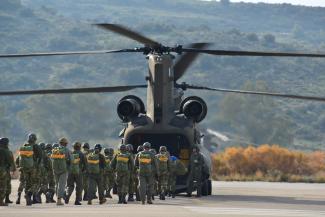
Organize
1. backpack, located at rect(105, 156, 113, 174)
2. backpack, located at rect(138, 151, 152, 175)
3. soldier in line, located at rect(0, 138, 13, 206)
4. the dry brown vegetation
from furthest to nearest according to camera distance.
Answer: the dry brown vegetation < backpack, located at rect(105, 156, 113, 174) < backpack, located at rect(138, 151, 152, 175) < soldier in line, located at rect(0, 138, 13, 206)

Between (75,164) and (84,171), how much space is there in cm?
116

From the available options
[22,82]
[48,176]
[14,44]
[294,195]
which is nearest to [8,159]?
[48,176]

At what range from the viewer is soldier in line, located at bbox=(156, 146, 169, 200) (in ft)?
108

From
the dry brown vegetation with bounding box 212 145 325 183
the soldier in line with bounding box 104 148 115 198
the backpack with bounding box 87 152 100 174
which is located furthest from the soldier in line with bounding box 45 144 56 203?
the dry brown vegetation with bounding box 212 145 325 183

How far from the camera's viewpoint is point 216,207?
2834cm

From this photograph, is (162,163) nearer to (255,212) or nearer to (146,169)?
(146,169)

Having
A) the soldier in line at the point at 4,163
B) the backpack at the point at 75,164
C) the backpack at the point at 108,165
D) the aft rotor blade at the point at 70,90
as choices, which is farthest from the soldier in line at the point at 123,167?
the soldier in line at the point at 4,163

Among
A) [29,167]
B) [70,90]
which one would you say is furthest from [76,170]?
[70,90]

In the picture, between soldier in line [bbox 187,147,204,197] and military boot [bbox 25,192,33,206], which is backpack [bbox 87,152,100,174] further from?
soldier in line [bbox 187,147,204,197]

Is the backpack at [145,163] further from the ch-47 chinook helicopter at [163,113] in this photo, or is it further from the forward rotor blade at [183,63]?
the forward rotor blade at [183,63]

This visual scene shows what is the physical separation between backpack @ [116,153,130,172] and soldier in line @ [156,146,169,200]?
1813 mm

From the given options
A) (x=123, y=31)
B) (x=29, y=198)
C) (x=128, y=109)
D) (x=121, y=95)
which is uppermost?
(x=121, y=95)

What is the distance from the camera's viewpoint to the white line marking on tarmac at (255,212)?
2517 centimetres

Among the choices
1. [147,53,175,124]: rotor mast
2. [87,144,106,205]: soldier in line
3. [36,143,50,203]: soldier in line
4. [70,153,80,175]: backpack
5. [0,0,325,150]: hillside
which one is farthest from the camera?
[0,0,325,150]: hillside
